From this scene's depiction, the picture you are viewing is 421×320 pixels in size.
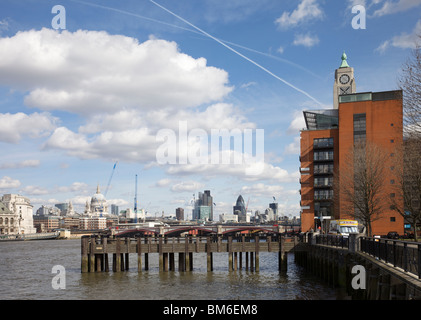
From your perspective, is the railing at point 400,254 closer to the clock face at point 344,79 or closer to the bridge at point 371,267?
the bridge at point 371,267

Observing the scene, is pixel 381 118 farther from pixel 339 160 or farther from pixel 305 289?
pixel 305 289

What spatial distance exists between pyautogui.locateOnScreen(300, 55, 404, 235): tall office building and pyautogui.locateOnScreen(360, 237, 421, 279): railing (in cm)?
5399

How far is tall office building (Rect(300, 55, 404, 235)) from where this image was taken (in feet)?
273

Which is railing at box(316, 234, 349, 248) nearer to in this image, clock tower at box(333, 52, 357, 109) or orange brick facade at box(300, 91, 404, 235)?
orange brick facade at box(300, 91, 404, 235)

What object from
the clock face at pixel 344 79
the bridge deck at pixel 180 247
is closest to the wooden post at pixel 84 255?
the bridge deck at pixel 180 247

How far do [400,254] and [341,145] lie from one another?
69.5m

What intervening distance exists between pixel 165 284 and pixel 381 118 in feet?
198

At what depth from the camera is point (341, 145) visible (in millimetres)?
88062

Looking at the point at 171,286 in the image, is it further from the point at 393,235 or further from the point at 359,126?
the point at 359,126

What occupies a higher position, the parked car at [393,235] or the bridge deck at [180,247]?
the bridge deck at [180,247]

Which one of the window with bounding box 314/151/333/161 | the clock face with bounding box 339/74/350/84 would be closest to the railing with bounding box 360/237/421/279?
the window with bounding box 314/151/333/161

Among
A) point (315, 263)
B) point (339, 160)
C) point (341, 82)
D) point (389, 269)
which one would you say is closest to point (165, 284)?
point (315, 263)

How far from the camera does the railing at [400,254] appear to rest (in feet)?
60.5

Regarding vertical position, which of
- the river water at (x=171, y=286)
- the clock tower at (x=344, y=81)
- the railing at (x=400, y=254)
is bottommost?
the river water at (x=171, y=286)
